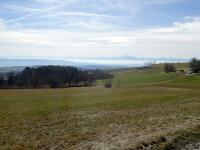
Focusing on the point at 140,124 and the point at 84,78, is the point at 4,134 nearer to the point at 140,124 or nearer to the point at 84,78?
the point at 140,124

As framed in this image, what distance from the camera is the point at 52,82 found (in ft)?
369

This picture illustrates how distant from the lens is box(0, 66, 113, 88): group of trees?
109m

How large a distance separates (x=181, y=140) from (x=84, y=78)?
4290 inches

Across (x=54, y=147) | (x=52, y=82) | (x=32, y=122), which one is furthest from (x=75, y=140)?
(x=52, y=82)

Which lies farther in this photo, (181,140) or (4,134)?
(4,134)

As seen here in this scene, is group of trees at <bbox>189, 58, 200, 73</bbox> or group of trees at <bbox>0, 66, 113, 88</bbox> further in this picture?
group of trees at <bbox>189, 58, 200, 73</bbox>

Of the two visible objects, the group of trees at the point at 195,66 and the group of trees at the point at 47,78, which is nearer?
the group of trees at the point at 47,78

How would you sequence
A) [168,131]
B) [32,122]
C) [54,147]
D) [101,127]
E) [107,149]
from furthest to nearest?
[32,122] < [101,127] < [168,131] < [54,147] < [107,149]

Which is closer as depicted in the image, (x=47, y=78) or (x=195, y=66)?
(x=47, y=78)

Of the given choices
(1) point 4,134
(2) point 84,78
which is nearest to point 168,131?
(1) point 4,134

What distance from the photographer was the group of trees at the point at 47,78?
109 metres

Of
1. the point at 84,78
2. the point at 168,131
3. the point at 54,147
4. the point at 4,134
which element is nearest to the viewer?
the point at 54,147

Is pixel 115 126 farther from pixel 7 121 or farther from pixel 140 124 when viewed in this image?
pixel 7 121

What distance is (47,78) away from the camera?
115750 mm
